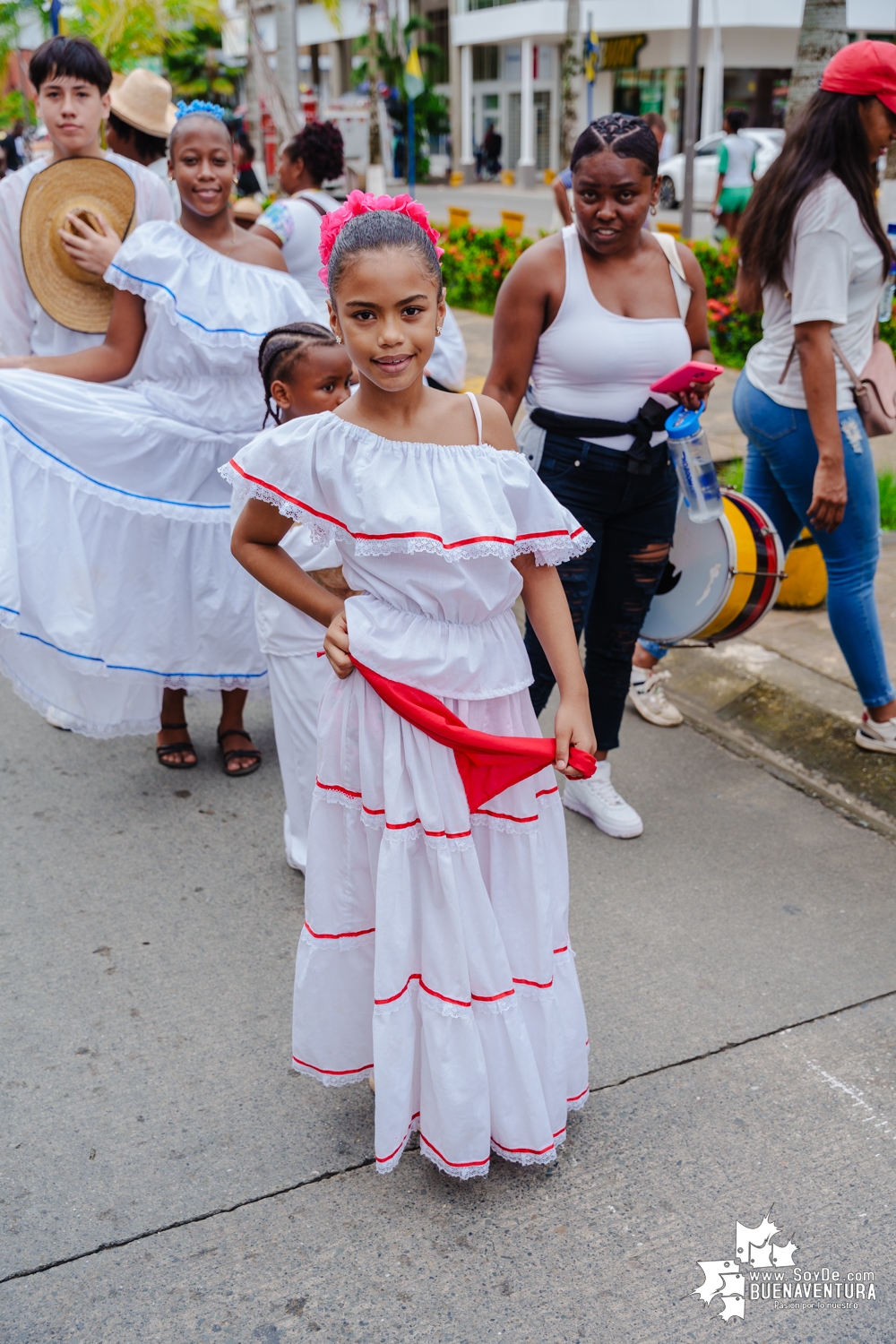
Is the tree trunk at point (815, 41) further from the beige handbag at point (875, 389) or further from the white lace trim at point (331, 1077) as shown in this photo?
the white lace trim at point (331, 1077)

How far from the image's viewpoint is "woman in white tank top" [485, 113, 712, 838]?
3.05 m

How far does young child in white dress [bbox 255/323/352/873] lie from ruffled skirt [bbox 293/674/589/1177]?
901 millimetres

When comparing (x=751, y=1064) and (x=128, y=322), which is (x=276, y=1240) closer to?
(x=751, y=1064)

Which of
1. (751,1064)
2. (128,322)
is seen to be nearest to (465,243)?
(128,322)

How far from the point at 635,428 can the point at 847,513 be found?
90 cm

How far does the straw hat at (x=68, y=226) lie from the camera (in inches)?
155

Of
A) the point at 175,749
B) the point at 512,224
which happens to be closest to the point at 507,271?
the point at 512,224

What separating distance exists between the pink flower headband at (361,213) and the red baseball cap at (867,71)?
1.89 metres

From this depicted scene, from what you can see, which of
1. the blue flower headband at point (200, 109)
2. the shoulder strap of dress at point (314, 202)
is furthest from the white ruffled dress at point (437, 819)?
the shoulder strap of dress at point (314, 202)

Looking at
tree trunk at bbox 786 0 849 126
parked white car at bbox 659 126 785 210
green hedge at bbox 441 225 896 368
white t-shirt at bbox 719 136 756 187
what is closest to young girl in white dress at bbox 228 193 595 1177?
green hedge at bbox 441 225 896 368

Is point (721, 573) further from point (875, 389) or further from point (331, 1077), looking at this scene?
point (331, 1077)

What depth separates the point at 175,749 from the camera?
4230 mm

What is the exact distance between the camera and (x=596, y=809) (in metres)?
3.73

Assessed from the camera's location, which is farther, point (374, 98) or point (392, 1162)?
point (374, 98)
